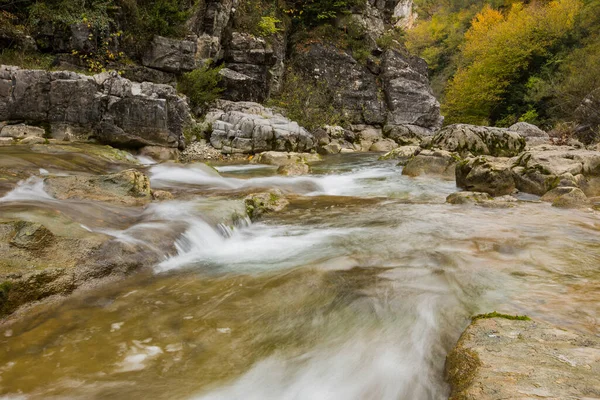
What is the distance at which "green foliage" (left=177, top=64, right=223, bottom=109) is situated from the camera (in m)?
15.8

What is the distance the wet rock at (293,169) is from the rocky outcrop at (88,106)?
4.35 m

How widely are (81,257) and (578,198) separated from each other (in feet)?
24.6

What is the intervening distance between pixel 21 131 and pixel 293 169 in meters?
7.60

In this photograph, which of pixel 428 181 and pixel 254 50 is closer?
pixel 428 181

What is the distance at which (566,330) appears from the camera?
2.17 meters

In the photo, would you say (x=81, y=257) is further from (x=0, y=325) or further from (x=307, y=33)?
(x=307, y=33)

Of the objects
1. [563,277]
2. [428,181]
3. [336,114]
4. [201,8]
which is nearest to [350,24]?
[336,114]

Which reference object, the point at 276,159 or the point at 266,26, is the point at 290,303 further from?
the point at 266,26

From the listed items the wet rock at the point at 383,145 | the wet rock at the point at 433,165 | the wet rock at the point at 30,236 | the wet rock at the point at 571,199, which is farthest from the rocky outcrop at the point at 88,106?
the wet rock at the point at 383,145

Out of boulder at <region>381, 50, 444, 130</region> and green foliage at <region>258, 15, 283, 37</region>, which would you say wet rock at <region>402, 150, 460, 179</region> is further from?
boulder at <region>381, 50, 444, 130</region>

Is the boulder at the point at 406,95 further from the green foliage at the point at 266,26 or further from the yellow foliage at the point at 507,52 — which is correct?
the green foliage at the point at 266,26

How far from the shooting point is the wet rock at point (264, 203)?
18.9ft

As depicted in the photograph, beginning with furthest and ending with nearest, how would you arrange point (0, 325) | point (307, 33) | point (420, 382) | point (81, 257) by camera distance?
point (307, 33)
point (81, 257)
point (0, 325)
point (420, 382)

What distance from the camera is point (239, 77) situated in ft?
61.8
